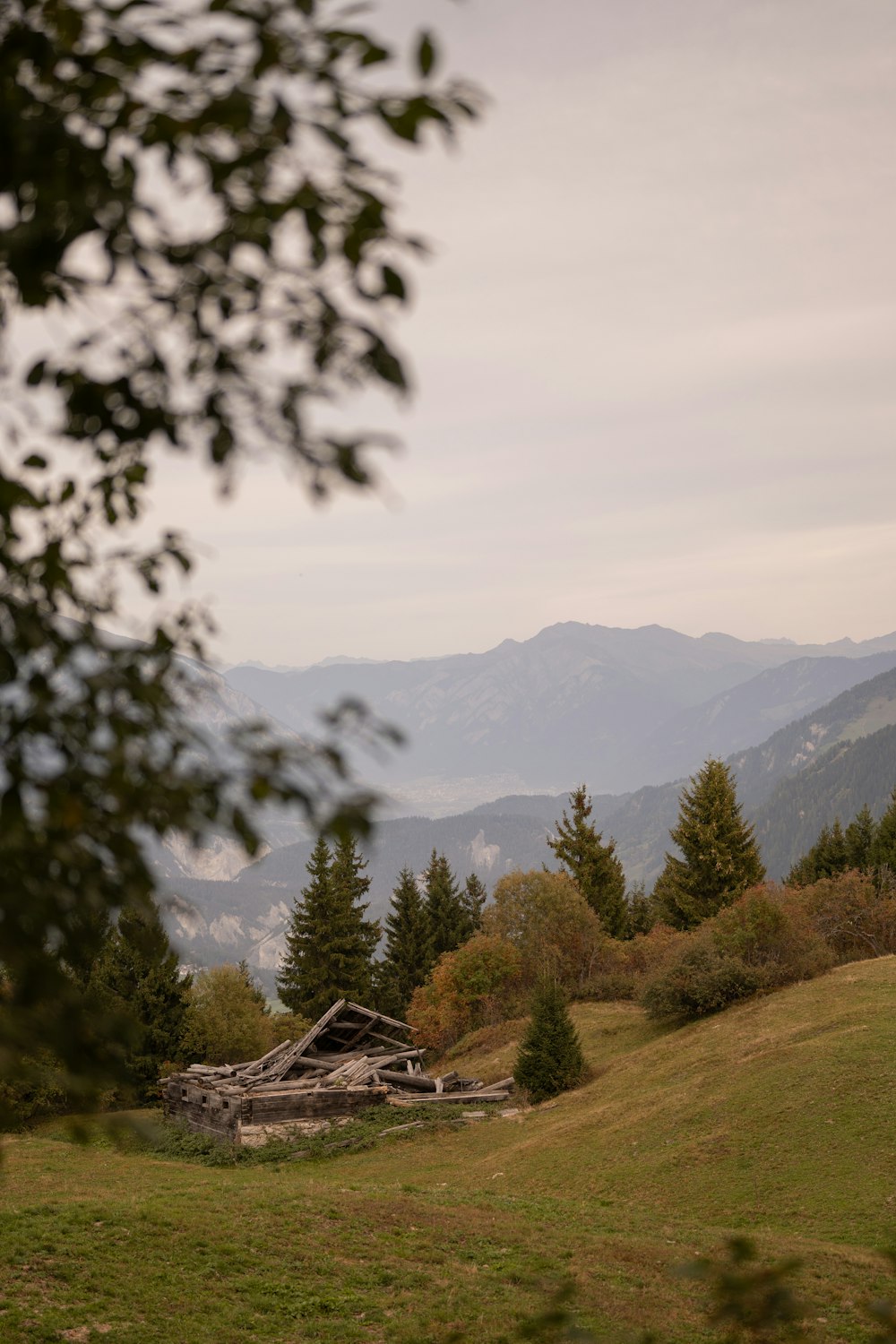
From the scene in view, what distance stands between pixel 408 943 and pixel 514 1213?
148 ft

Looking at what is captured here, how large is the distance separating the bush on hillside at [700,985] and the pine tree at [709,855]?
1789 cm

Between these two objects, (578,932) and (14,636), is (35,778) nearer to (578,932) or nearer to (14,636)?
(14,636)

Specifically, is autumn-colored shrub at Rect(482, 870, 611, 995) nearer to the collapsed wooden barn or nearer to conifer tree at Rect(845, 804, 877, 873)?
the collapsed wooden barn

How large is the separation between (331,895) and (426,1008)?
9733mm

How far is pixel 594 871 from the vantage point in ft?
200

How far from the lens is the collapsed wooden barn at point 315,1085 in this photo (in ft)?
107

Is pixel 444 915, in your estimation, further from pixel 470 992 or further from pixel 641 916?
pixel 470 992

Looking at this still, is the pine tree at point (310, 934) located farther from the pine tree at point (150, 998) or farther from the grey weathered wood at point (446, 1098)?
the grey weathered wood at point (446, 1098)

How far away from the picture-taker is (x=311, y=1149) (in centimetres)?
3019

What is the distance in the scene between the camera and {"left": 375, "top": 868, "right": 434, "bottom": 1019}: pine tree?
201ft

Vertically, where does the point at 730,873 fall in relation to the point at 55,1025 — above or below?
below

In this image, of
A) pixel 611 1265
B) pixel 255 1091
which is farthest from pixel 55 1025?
pixel 255 1091

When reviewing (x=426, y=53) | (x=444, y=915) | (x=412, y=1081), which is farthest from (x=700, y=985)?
(x=426, y=53)

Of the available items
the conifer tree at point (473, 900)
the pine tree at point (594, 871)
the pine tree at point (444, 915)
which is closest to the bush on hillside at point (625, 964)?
the pine tree at point (594, 871)
